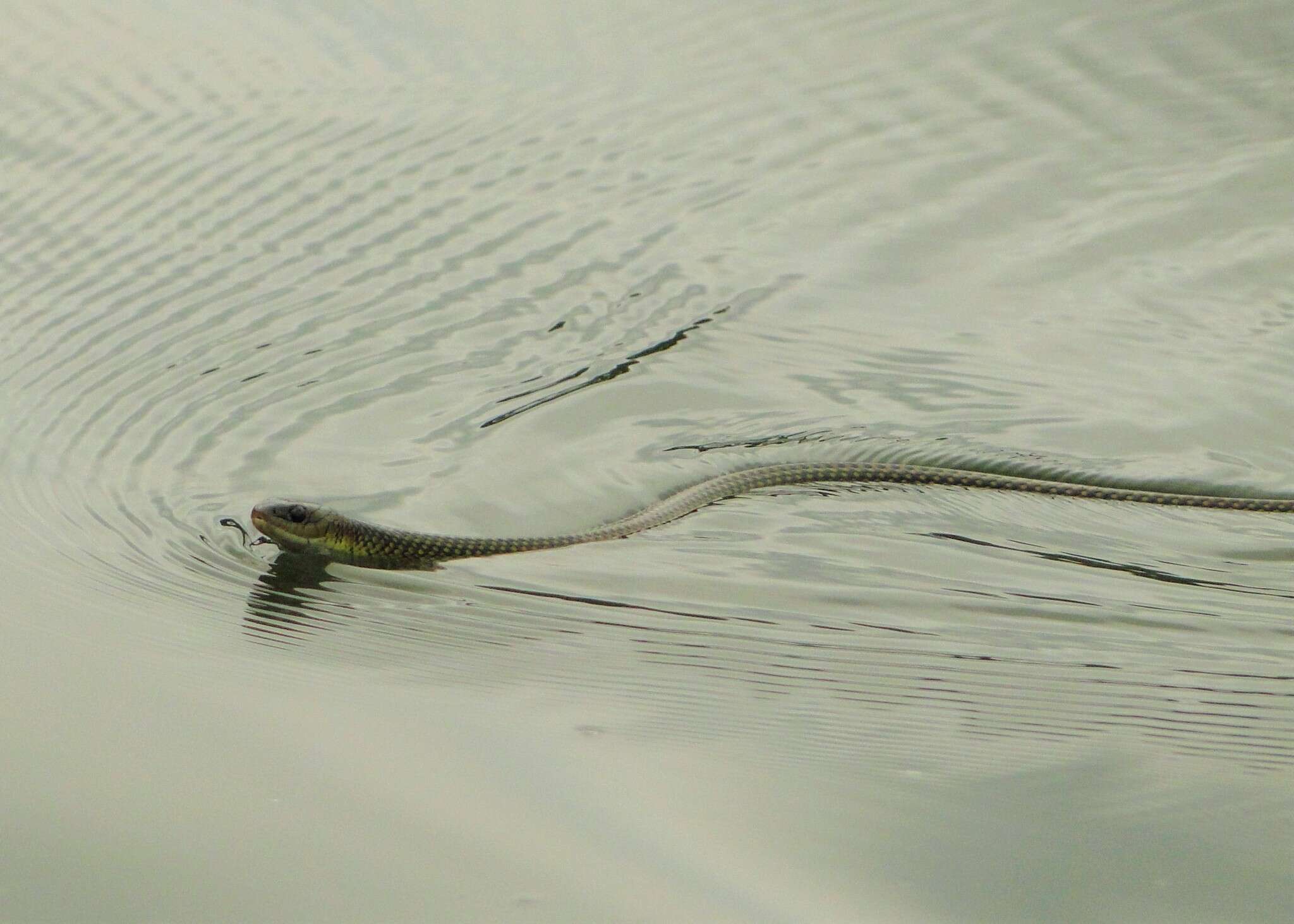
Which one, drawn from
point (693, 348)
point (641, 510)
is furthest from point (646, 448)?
point (693, 348)

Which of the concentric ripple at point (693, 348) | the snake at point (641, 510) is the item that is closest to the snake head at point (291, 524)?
the snake at point (641, 510)

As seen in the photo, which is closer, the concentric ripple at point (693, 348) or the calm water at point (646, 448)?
the calm water at point (646, 448)

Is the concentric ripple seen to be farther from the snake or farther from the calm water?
the snake

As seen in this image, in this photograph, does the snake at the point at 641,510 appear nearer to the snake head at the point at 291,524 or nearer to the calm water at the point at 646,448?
the snake head at the point at 291,524

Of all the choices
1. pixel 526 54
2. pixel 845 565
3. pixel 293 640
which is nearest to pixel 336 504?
pixel 293 640

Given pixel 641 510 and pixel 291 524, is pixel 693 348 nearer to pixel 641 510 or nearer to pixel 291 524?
pixel 641 510

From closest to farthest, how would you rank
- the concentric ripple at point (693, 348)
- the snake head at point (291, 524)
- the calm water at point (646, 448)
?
the calm water at point (646, 448), the concentric ripple at point (693, 348), the snake head at point (291, 524)
